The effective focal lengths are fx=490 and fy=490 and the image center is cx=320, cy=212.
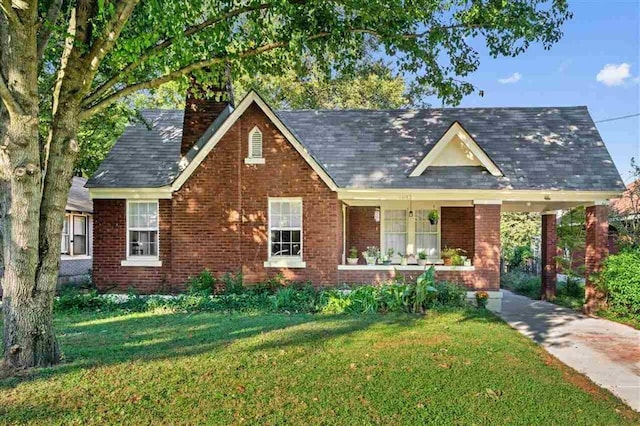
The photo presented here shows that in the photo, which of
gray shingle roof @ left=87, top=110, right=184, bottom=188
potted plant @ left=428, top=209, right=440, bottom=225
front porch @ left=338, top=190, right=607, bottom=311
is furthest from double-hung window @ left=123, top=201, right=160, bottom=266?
potted plant @ left=428, top=209, right=440, bottom=225

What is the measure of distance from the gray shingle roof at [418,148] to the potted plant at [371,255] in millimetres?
2228

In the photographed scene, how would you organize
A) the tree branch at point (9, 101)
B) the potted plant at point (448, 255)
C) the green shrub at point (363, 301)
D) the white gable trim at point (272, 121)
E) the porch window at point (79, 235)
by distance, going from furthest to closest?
the porch window at point (79, 235), the potted plant at point (448, 255), the white gable trim at point (272, 121), the green shrub at point (363, 301), the tree branch at point (9, 101)

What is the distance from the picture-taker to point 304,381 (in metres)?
6.33

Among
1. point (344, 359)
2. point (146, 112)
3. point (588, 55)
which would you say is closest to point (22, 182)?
point (344, 359)

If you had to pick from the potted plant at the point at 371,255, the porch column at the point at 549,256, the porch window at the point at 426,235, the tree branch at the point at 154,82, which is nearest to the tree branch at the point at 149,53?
the tree branch at the point at 154,82

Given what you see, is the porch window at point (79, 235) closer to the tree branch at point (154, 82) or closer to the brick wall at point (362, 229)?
the brick wall at point (362, 229)

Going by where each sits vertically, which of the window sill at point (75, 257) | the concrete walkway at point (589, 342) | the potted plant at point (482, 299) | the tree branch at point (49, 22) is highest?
the tree branch at point (49, 22)

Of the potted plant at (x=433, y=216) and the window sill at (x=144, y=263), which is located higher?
the potted plant at (x=433, y=216)

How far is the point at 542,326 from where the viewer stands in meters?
11.4

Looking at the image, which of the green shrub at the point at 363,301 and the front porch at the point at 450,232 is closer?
the green shrub at the point at 363,301

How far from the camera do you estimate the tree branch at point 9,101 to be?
20.4 feet

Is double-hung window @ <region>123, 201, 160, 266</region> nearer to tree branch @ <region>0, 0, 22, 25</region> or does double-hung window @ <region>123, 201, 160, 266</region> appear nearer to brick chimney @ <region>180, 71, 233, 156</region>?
brick chimney @ <region>180, 71, 233, 156</region>

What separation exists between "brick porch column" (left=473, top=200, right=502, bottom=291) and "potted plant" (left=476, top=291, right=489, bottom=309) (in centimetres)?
60

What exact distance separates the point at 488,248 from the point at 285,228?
18.8 feet
